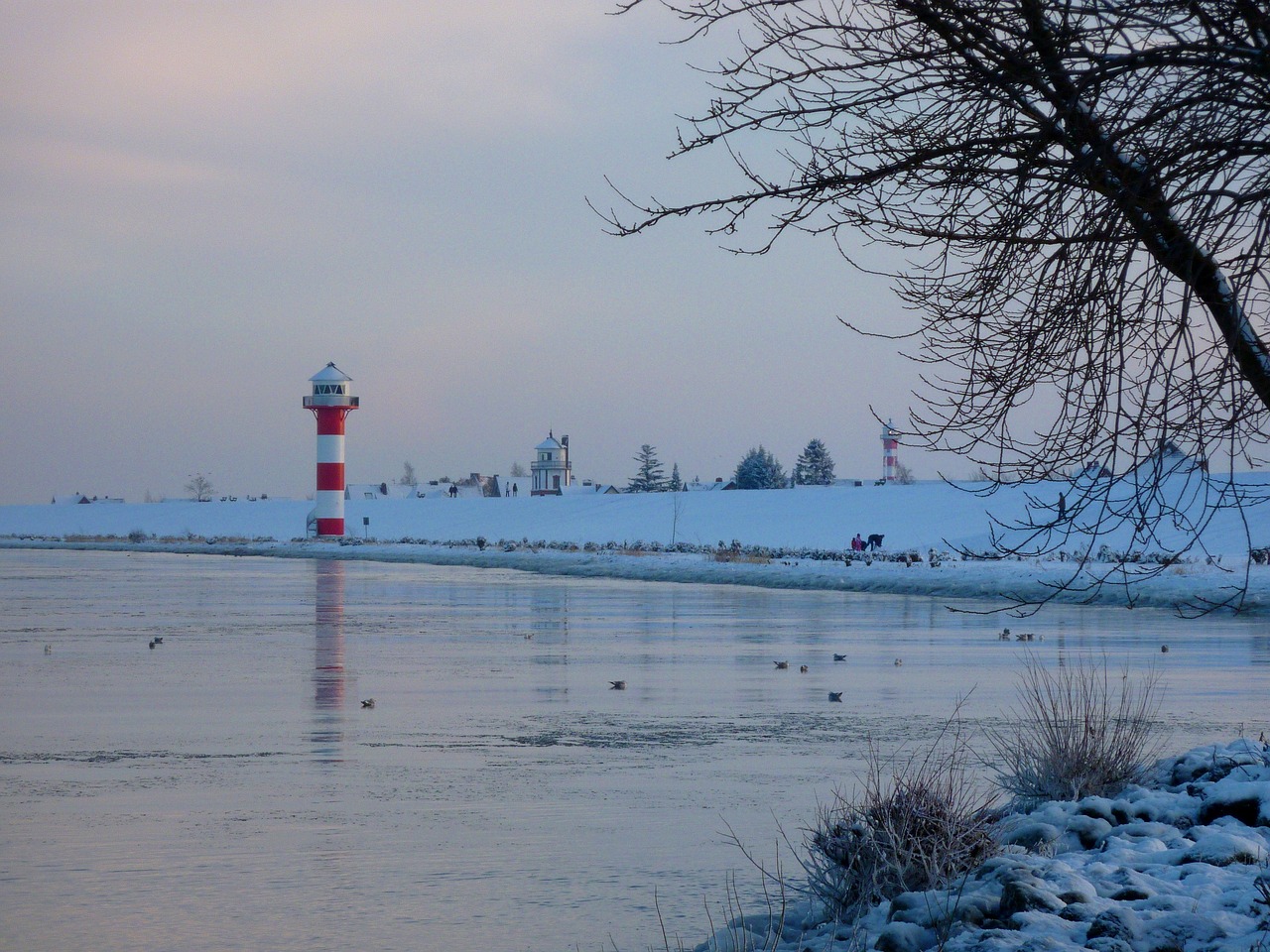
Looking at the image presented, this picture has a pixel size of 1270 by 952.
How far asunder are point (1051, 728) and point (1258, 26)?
5847 mm

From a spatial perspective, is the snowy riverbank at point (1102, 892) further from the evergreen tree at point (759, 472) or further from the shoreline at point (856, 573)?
the evergreen tree at point (759, 472)

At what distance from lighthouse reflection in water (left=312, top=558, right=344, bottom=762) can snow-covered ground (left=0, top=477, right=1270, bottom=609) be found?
25.8ft

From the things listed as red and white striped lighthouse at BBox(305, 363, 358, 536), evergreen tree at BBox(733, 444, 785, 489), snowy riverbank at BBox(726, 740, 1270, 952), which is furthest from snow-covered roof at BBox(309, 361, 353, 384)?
snowy riverbank at BBox(726, 740, 1270, 952)

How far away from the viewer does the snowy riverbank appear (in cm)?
638

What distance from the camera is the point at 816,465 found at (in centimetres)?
13238

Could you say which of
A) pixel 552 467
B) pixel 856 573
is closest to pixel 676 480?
pixel 552 467

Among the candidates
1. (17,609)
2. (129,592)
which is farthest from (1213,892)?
(129,592)

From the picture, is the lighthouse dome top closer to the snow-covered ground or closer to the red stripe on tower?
the red stripe on tower

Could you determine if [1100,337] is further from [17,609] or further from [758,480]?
[758,480]

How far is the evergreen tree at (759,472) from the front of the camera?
121 m

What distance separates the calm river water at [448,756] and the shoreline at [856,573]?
490 cm

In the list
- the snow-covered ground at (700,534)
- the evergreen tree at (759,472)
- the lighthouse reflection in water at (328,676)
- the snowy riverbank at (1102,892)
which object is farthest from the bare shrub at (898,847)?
the evergreen tree at (759,472)

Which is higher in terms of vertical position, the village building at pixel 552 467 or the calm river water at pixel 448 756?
the village building at pixel 552 467

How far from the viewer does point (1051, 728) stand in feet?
32.8
